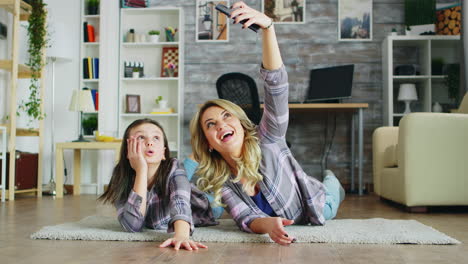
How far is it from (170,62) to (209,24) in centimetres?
57

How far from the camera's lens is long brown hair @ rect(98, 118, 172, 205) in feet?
6.03

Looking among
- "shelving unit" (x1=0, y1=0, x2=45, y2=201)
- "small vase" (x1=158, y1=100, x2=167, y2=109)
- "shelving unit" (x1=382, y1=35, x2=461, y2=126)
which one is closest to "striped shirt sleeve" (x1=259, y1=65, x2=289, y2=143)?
"shelving unit" (x1=0, y1=0, x2=45, y2=201)

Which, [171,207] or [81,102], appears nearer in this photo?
[171,207]

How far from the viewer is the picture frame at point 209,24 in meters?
5.14

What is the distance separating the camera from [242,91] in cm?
422

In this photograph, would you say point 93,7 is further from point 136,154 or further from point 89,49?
point 136,154

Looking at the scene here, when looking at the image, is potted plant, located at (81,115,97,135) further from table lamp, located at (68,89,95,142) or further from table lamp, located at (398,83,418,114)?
table lamp, located at (398,83,418,114)

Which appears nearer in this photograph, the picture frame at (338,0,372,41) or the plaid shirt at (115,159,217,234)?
the plaid shirt at (115,159,217,234)

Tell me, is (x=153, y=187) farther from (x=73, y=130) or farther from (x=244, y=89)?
(x=73, y=130)

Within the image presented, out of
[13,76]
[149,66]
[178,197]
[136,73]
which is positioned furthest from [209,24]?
[178,197]

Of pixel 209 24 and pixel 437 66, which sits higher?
pixel 209 24

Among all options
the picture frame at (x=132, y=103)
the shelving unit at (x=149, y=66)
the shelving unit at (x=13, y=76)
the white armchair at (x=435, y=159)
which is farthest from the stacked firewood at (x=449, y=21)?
the shelving unit at (x=13, y=76)

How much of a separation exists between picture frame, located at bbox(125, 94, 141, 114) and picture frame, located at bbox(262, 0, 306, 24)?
1.62 meters

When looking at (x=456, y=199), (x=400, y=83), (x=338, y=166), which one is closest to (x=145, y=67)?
(x=338, y=166)
